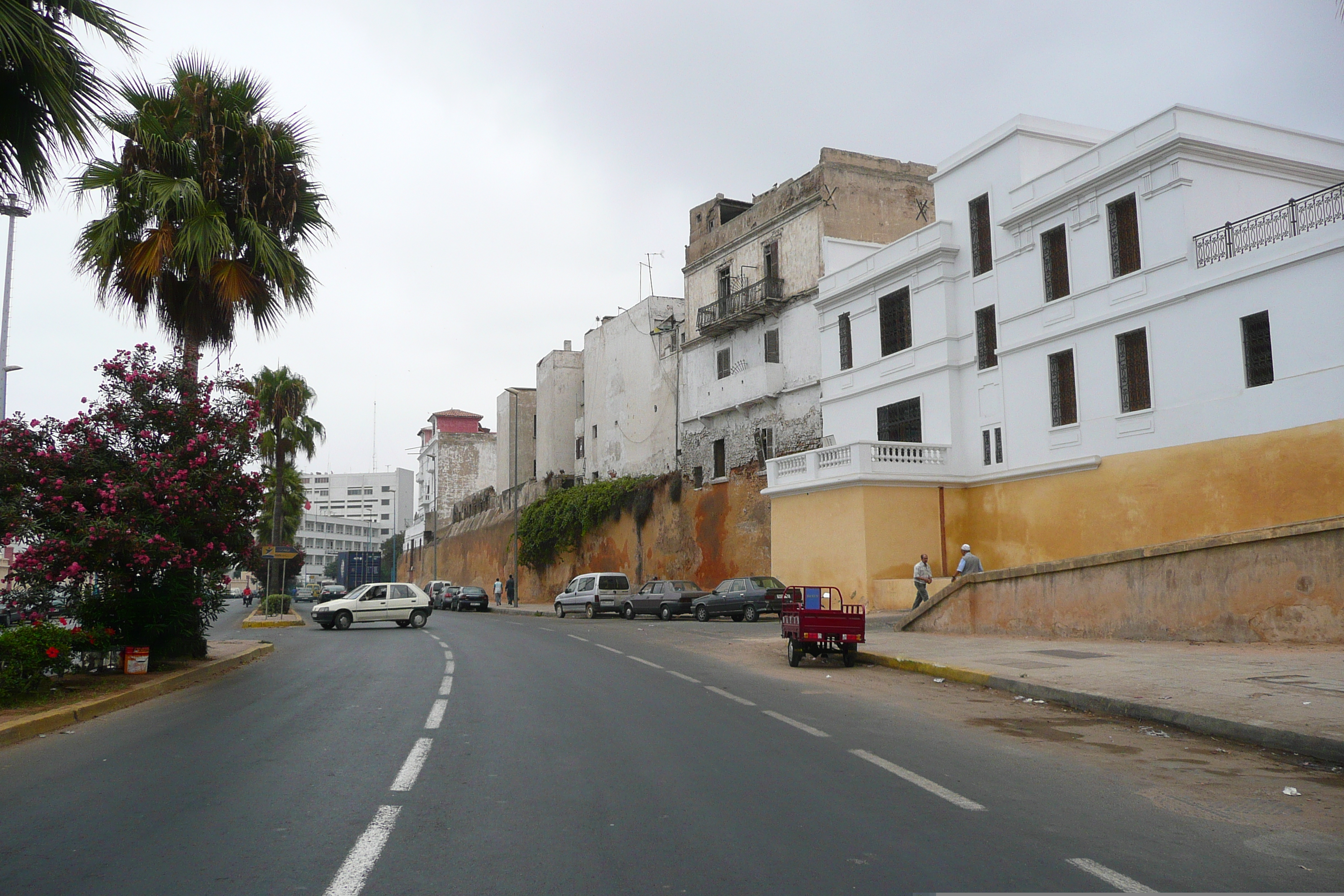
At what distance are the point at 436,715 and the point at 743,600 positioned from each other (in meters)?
22.9

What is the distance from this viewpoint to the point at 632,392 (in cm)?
5416

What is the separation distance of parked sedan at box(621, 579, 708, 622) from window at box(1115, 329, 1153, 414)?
16588 mm

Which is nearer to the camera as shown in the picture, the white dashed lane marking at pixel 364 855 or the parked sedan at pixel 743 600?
the white dashed lane marking at pixel 364 855

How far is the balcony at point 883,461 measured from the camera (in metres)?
29.4

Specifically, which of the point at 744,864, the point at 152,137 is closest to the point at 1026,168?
the point at 152,137

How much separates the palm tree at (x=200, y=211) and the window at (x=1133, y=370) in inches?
756

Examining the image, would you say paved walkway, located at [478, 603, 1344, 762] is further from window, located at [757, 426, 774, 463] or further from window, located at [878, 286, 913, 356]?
window, located at [757, 426, 774, 463]

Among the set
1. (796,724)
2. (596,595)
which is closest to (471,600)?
(596,595)

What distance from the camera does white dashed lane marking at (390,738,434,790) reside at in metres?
7.17

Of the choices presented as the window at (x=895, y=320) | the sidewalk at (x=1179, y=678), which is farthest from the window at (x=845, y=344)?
the sidewalk at (x=1179, y=678)

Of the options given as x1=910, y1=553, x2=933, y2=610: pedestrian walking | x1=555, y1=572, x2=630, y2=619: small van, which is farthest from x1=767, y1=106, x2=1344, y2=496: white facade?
x1=555, y1=572, x2=630, y2=619: small van

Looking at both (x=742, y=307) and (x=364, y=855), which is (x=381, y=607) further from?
(x=364, y=855)

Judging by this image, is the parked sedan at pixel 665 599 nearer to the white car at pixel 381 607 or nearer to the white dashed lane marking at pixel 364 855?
the white car at pixel 381 607

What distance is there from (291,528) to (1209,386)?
42.1m
